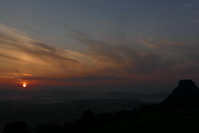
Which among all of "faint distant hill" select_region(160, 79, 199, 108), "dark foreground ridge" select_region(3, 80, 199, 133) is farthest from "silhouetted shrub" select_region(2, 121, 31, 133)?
"faint distant hill" select_region(160, 79, 199, 108)

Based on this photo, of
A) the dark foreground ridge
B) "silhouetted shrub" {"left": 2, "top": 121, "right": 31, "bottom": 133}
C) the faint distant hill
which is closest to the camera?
the dark foreground ridge

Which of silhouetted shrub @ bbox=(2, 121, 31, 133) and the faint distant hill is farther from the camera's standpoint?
the faint distant hill

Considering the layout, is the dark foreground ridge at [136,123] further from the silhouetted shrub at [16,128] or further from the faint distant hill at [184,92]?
the faint distant hill at [184,92]

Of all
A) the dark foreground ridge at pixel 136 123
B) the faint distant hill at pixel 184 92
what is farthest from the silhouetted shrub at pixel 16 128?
the faint distant hill at pixel 184 92

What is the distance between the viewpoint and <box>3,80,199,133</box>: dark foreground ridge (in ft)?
137

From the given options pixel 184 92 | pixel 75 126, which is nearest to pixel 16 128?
pixel 75 126

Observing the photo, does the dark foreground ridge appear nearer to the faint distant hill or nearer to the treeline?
the treeline

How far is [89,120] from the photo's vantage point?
66.4m

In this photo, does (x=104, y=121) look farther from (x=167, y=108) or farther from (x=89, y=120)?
(x=167, y=108)

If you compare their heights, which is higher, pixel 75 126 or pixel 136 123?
pixel 136 123

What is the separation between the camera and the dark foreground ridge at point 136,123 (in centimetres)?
4166

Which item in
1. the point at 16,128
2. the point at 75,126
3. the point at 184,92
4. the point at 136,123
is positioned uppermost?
the point at 184,92

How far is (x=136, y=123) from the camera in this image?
50.2 meters

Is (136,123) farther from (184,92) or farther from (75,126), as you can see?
(184,92)
